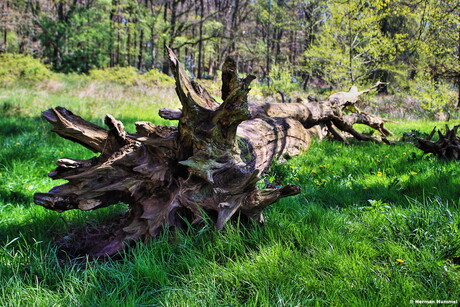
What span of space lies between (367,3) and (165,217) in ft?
46.6

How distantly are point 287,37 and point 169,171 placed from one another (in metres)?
38.1

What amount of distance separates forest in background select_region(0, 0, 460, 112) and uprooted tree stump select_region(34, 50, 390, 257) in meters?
8.91

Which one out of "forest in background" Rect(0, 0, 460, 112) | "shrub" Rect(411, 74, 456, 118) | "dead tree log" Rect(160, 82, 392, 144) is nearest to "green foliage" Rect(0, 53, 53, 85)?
"forest in background" Rect(0, 0, 460, 112)

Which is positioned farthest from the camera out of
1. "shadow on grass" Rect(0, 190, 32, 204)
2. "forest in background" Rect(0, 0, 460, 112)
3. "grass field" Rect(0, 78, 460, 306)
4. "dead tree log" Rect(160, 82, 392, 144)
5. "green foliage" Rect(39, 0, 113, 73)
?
"green foliage" Rect(39, 0, 113, 73)

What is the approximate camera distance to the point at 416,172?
3764mm

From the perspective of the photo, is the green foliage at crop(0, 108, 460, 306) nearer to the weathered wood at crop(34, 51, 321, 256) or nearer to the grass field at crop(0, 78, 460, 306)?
the grass field at crop(0, 78, 460, 306)

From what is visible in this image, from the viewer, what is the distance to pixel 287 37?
120 ft

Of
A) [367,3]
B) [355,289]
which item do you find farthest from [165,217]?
[367,3]

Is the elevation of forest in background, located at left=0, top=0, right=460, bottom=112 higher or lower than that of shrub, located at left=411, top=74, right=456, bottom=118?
higher

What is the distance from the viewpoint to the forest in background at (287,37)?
41.1ft

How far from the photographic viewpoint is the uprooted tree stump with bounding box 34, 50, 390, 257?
2215mm

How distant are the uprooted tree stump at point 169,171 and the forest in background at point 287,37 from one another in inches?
351

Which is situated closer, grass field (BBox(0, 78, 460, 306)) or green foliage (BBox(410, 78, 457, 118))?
grass field (BBox(0, 78, 460, 306))

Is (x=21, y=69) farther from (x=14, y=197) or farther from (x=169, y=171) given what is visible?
(x=169, y=171)
